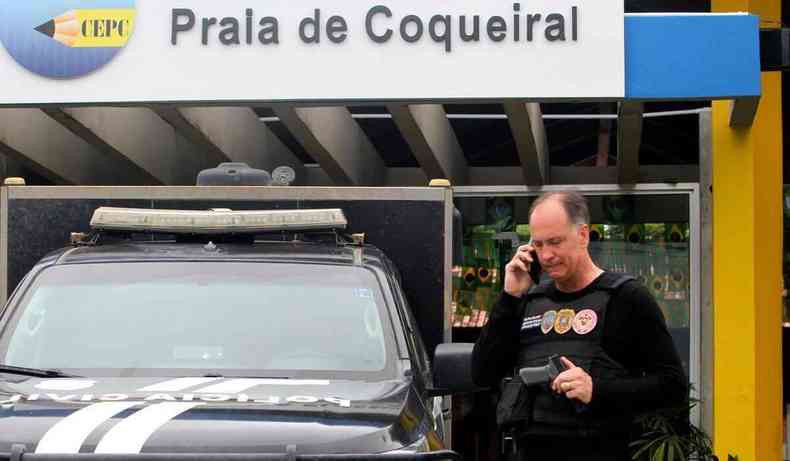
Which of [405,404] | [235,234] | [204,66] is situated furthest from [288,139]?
[405,404]

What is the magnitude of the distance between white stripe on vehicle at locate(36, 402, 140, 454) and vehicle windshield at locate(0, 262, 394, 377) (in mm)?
788

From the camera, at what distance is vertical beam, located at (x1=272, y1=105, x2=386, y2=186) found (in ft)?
35.0

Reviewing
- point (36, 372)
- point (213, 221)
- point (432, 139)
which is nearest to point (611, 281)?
point (36, 372)

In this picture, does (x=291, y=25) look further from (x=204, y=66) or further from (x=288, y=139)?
(x=288, y=139)

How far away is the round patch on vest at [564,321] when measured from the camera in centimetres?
451

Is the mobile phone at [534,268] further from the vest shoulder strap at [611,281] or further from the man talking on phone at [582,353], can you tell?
the vest shoulder strap at [611,281]

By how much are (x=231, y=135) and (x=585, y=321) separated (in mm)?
7631

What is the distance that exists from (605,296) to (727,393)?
6730 mm

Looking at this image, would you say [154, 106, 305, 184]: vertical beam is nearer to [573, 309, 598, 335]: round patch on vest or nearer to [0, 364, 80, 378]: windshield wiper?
[0, 364, 80, 378]: windshield wiper

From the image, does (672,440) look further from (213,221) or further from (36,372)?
(36,372)

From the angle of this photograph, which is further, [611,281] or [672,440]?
[672,440]

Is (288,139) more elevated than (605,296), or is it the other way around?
(288,139)

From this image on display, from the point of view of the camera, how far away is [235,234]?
21.1 feet

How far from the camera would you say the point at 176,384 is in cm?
484
